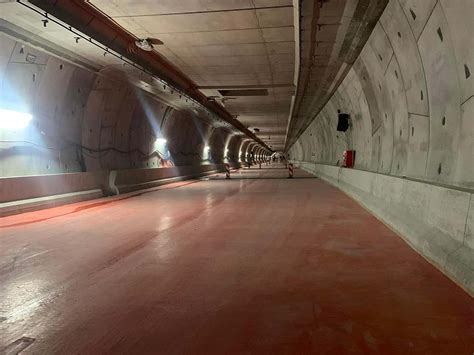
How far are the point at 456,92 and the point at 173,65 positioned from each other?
474 inches

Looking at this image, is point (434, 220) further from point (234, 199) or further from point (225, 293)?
point (234, 199)

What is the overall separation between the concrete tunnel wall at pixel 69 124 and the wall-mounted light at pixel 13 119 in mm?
166

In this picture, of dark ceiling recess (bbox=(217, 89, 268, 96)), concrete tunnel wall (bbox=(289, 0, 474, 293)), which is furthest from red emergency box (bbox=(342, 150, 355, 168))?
dark ceiling recess (bbox=(217, 89, 268, 96))

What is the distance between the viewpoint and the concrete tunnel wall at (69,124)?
1269 centimetres

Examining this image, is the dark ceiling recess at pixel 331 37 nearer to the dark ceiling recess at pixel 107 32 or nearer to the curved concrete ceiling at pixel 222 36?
the curved concrete ceiling at pixel 222 36

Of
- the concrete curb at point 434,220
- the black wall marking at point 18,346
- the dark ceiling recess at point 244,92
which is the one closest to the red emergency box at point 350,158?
the dark ceiling recess at point 244,92

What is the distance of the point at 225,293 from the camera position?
496cm

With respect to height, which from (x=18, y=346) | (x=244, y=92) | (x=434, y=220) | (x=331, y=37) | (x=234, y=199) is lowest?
(x=234, y=199)

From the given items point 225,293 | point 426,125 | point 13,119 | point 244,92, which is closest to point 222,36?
point 426,125

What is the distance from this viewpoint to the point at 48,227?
9602 mm

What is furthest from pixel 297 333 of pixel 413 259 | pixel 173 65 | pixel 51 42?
pixel 173 65

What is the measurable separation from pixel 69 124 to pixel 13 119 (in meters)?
3.11

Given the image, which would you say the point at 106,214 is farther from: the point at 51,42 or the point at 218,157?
the point at 218,157

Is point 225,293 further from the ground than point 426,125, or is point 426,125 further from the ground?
point 426,125
